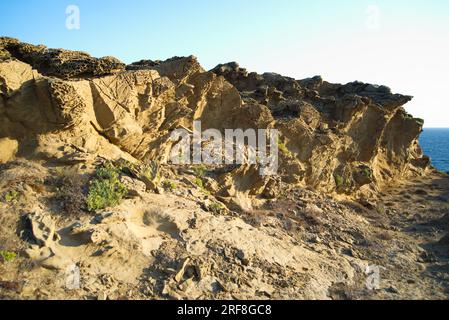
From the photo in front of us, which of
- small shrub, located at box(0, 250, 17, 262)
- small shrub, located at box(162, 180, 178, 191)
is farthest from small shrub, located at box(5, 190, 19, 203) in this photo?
small shrub, located at box(162, 180, 178, 191)

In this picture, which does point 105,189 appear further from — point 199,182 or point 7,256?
point 199,182

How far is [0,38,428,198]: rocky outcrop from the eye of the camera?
1048 cm

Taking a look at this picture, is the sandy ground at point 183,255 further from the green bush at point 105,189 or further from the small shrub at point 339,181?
the small shrub at point 339,181

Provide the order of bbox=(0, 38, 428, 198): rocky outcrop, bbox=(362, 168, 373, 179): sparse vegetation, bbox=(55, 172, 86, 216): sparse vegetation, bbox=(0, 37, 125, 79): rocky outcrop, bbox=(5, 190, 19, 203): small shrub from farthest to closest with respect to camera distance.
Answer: bbox=(362, 168, 373, 179): sparse vegetation, bbox=(0, 37, 125, 79): rocky outcrop, bbox=(0, 38, 428, 198): rocky outcrop, bbox=(55, 172, 86, 216): sparse vegetation, bbox=(5, 190, 19, 203): small shrub

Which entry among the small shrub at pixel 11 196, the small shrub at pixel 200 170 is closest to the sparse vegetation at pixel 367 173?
the small shrub at pixel 200 170

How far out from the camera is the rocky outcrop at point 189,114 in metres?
10.5

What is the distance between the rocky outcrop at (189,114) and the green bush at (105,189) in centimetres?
114

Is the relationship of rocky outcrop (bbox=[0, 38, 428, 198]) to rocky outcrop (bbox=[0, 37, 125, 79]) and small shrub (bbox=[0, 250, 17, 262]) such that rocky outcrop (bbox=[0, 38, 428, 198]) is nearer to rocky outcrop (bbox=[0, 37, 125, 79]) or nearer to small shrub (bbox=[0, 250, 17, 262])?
rocky outcrop (bbox=[0, 37, 125, 79])

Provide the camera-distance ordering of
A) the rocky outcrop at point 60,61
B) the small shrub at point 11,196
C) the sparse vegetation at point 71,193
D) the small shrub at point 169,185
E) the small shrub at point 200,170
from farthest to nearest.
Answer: the small shrub at point 200,170 < the rocky outcrop at point 60,61 < the small shrub at point 169,185 < the sparse vegetation at point 71,193 < the small shrub at point 11,196

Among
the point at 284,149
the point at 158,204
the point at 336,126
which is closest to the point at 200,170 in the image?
the point at 158,204

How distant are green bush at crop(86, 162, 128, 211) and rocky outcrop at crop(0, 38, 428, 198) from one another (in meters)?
1.14

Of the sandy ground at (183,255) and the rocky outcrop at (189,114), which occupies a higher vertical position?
the rocky outcrop at (189,114)

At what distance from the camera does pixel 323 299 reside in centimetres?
952
